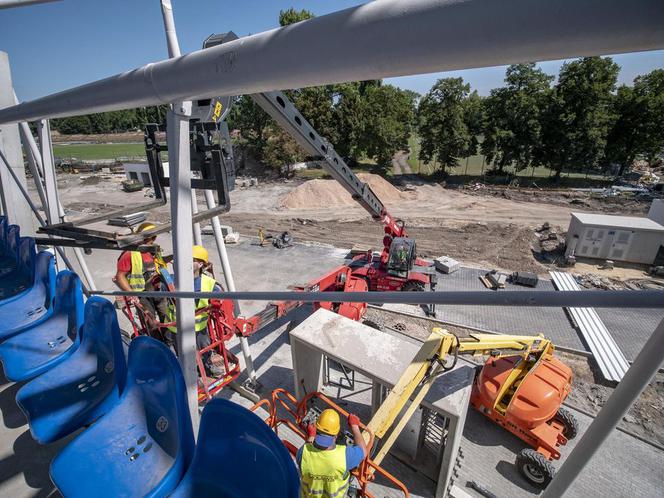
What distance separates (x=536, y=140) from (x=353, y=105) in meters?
16.5

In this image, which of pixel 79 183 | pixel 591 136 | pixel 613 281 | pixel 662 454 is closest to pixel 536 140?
pixel 591 136

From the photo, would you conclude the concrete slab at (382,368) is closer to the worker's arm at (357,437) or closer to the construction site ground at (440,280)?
the construction site ground at (440,280)

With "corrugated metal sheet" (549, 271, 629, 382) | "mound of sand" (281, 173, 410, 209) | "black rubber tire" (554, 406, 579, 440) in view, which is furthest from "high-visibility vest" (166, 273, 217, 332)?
"mound of sand" (281, 173, 410, 209)

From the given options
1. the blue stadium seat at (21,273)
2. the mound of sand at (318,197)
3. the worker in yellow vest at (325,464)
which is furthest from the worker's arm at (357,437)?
the mound of sand at (318,197)

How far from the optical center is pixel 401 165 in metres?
41.9

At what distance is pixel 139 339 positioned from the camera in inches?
105

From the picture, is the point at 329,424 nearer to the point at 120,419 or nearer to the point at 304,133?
the point at 120,419

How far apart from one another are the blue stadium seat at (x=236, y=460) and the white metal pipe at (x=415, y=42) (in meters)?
1.88

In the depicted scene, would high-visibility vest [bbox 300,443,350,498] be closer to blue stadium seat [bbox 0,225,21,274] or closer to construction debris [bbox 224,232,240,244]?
blue stadium seat [bbox 0,225,21,274]

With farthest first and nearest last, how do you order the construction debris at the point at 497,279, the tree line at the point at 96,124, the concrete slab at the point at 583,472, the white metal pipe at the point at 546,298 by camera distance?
1. the tree line at the point at 96,124
2. the construction debris at the point at 497,279
3. the concrete slab at the point at 583,472
4. the white metal pipe at the point at 546,298

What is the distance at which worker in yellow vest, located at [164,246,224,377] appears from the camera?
476 centimetres

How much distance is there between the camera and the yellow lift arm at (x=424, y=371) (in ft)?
13.4

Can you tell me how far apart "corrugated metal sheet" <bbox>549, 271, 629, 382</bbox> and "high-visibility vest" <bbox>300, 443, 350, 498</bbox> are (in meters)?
7.16

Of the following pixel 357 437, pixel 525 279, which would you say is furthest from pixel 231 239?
pixel 357 437
